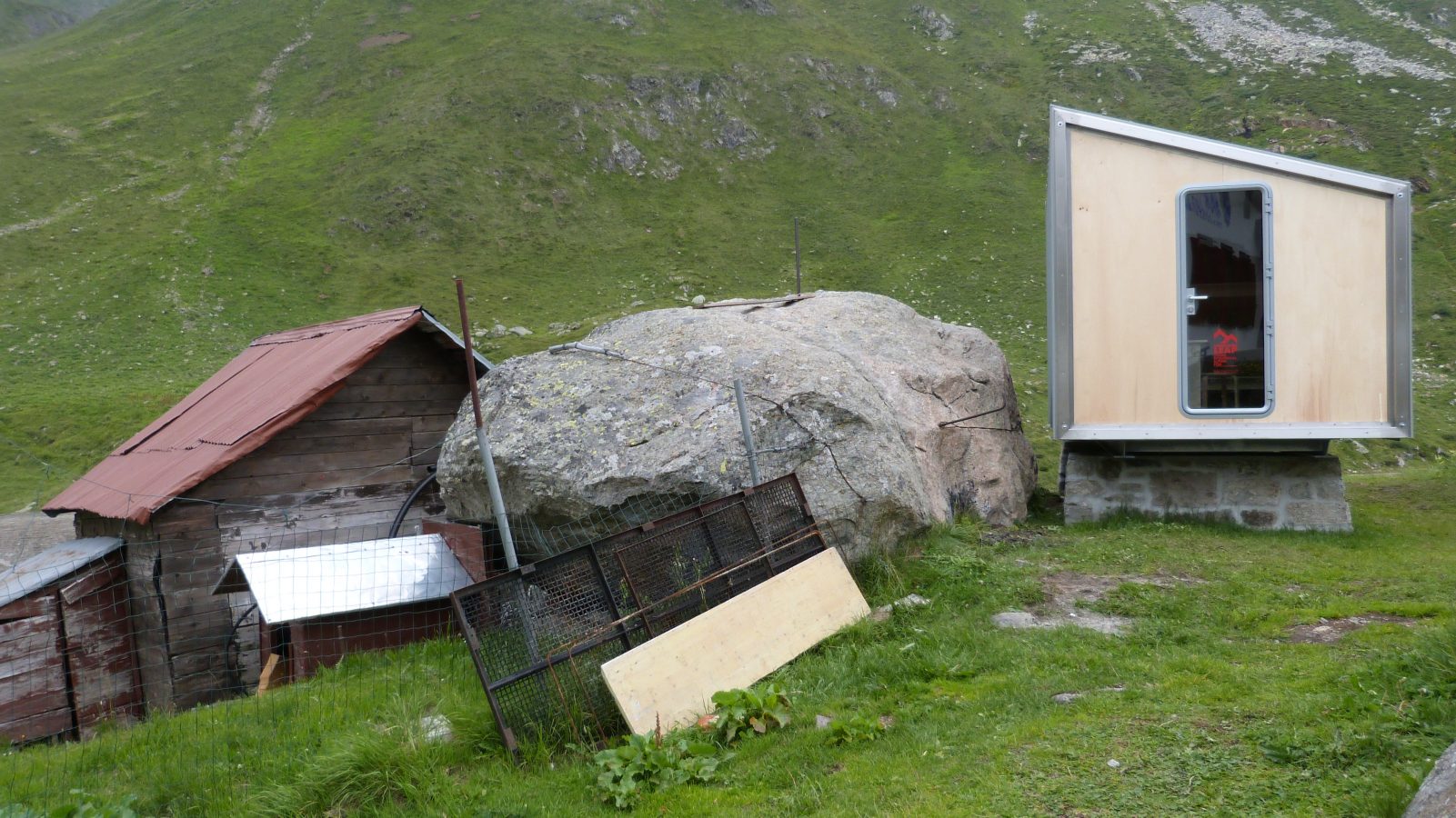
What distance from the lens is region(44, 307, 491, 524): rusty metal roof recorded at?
10742mm

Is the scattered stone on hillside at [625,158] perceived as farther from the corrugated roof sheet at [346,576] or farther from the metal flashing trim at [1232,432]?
the corrugated roof sheet at [346,576]

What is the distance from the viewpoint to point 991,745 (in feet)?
15.9

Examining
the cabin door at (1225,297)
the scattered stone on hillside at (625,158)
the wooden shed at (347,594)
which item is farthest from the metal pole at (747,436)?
the scattered stone on hillside at (625,158)

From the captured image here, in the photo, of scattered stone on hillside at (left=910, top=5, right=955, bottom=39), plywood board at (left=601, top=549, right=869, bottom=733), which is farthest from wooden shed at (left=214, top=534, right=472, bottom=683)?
scattered stone on hillside at (left=910, top=5, right=955, bottom=39)

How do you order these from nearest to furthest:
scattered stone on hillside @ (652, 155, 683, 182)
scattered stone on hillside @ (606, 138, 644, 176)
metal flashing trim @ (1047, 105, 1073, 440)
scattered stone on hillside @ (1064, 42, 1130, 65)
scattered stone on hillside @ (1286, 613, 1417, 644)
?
1. scattered stone on hillside @ (1286, 613, 1417, 644)
2. metal flashing trim @ (1047, 105, 1073, 440)
3. scattered stone on hillside @ (652, 155, 683, 182)
4. scattered stone on hillside @ (606, 138, 644, 176)
5. scattered stone on hillside @ (1064, 42, 1130, 65)

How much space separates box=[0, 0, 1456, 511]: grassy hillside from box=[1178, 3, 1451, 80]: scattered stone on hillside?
316mm

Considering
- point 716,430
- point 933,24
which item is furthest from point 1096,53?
point 716,430

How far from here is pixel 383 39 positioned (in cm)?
6756

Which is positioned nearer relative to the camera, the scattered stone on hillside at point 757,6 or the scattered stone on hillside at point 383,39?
the scattered stone on hillside at point 383,39

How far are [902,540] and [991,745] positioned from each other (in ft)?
12.3

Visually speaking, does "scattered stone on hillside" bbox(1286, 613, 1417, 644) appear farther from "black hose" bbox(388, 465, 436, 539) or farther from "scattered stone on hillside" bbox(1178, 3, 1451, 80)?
"scattered stone on hillside" bbox(1178, 3, 1451, 80)

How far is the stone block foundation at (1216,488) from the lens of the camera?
33.6 ft

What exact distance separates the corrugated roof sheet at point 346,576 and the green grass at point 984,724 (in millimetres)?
708

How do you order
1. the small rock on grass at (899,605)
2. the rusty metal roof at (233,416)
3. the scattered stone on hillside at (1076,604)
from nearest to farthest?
1. the scattered stone on hillside at (1076,604)
2. the small rock on grass at (899,605)
3. the rusty metal roof at (233,416)
